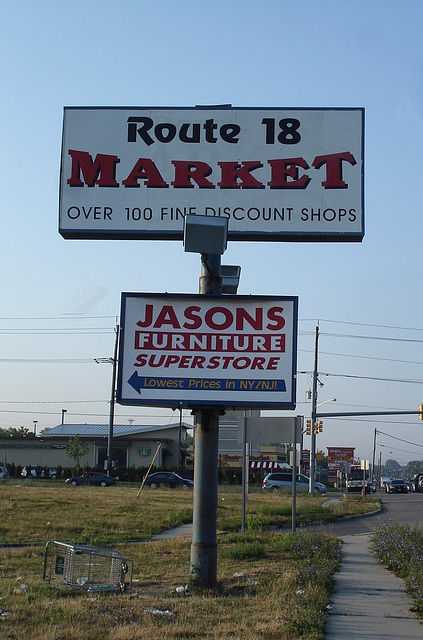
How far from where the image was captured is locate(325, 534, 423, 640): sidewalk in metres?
7.86

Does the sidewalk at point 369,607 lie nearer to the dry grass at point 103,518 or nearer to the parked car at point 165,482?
the dry grass at point 103,518

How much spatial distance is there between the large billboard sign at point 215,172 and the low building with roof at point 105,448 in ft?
199

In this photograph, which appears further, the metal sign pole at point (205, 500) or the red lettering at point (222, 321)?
the red lettering at point (222, 321)

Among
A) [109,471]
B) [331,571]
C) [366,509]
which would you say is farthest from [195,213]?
[109,471]

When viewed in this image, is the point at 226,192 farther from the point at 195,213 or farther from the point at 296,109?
the point at 296,109

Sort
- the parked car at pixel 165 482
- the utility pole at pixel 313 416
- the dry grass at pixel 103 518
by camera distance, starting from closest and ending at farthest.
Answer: the dry grass at pixel 103 518 < the utility pole at pixel 313 416 < the parked car at pixel 165 482

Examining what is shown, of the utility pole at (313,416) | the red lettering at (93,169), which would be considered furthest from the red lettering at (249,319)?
the utility pole at (313,416)

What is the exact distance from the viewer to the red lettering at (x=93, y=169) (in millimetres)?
11109

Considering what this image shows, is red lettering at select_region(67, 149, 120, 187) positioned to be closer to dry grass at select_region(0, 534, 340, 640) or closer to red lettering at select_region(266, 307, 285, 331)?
red lettering at select_region(266, 307, 285, 331)

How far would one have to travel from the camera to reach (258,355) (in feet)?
32.5

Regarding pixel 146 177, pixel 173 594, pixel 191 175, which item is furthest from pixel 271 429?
pixel 173 594

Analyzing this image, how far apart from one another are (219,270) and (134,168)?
2.06m

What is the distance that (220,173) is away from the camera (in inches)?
436

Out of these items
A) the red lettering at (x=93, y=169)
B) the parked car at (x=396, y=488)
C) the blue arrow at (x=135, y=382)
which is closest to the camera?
the blue arrow at (x=135, y=382)
